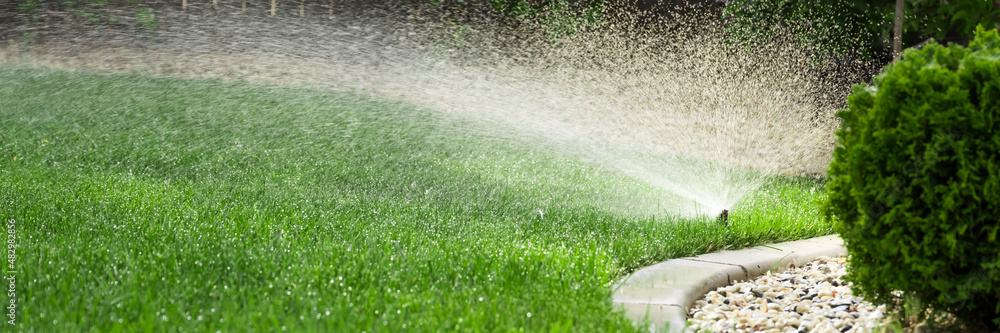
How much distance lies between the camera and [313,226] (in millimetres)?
4250

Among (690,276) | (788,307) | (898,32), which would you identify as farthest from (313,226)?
(898,32)

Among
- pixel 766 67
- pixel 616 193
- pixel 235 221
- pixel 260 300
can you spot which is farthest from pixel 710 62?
pixel 260 300

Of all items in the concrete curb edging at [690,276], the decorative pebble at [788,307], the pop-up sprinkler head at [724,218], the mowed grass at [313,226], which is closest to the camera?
the mowed grass at [313,226]

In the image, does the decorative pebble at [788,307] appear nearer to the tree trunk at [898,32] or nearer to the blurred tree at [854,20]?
the tree trunk at [898,32]

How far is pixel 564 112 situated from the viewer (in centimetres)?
1097

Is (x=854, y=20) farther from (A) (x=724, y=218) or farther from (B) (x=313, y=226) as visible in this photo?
(B) (x=313, y=226)

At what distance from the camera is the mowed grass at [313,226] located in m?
2.81

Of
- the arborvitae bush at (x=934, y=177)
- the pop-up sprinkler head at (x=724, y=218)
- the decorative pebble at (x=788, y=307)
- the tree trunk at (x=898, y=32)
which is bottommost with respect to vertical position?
the decorative pebble at (x=788, y=307)

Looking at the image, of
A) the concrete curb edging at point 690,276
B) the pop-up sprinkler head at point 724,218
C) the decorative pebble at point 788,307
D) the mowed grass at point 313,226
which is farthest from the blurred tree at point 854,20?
the decorative pebble at point 788,307

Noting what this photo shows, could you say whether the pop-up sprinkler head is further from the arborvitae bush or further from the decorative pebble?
the arborvitae bush

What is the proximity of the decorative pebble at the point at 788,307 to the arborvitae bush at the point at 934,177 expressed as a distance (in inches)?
16.9

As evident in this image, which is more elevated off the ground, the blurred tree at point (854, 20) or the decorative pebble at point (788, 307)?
the blurred tree at point (854, 20)

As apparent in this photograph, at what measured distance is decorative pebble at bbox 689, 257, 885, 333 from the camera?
3.19 metres

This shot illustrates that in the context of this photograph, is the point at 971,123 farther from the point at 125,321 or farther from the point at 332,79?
the point at 332,79
